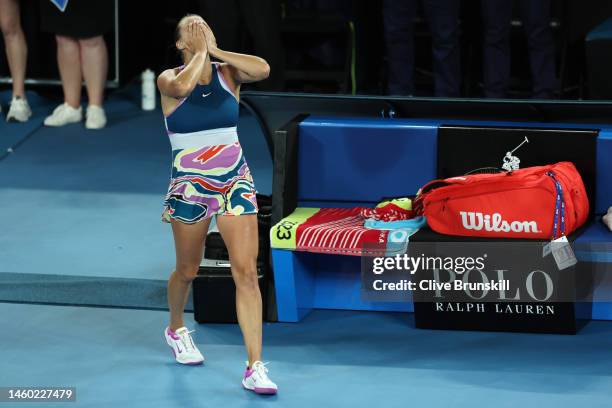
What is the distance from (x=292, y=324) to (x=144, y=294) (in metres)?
0.82

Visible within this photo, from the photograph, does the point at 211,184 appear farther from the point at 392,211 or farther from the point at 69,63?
the point at 69,63

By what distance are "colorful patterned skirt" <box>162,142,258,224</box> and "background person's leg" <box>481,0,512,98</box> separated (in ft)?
14.5

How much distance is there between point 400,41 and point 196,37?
4485 mm

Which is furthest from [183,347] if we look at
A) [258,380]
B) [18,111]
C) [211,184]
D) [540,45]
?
[18,111]

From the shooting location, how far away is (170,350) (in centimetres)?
565

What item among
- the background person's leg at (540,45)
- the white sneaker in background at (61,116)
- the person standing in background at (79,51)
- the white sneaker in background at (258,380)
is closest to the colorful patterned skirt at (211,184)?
the white sneaker in background at (258,380)

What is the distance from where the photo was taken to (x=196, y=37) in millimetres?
5039

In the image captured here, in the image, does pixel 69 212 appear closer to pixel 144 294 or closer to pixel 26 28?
pixel 144 294

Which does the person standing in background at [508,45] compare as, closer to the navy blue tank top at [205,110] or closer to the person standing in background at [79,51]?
the person standing in background at [79,51]

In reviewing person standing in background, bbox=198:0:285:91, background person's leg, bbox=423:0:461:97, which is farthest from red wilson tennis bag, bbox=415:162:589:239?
person standing in background, bbox=198:0:285:91

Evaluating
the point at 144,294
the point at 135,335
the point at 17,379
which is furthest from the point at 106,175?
the point at 17,379

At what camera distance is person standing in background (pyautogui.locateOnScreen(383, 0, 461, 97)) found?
9102 mm

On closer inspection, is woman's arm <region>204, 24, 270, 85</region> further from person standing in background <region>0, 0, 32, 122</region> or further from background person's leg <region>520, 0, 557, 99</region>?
person standing in background <region>0, 0, 32, 122</region>

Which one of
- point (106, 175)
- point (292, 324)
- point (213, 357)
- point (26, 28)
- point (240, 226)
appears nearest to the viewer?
point (240, 226)
